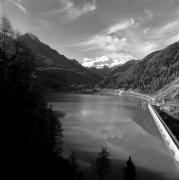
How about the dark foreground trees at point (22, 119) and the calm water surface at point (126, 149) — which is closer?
the dark foreground trees at point (22, 119)

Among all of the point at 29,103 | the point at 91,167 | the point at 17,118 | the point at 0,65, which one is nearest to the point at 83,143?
the point at 91,167

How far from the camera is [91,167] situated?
27141 millimetres

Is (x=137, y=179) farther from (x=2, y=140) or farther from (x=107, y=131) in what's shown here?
(x=107, y=131)

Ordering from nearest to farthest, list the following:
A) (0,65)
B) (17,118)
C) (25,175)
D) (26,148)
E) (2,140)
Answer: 1. (25,175)
2. (2,140)
3. (26,148)
4. (17,118)
5. (0,65)

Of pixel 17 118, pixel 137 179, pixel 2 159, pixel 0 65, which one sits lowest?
pixel 137 179

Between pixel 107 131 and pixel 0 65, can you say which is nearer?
pixel 0 65

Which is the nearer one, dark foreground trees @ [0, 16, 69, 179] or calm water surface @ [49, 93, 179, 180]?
dark foreground trees @ [0, 16, 69, 179]

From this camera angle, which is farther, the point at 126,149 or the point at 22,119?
the point at 126,149

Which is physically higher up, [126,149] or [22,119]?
[22,119]

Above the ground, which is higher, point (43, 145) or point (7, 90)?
point (7, 90)

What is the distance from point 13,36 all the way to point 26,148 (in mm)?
16681

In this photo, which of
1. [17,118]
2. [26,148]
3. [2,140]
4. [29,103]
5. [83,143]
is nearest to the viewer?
[2,140]

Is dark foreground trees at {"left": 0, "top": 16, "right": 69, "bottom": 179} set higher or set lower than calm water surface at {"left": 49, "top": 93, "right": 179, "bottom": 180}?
higher

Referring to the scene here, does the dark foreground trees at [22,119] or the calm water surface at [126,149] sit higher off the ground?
the dark foreground trees at [22,119]
